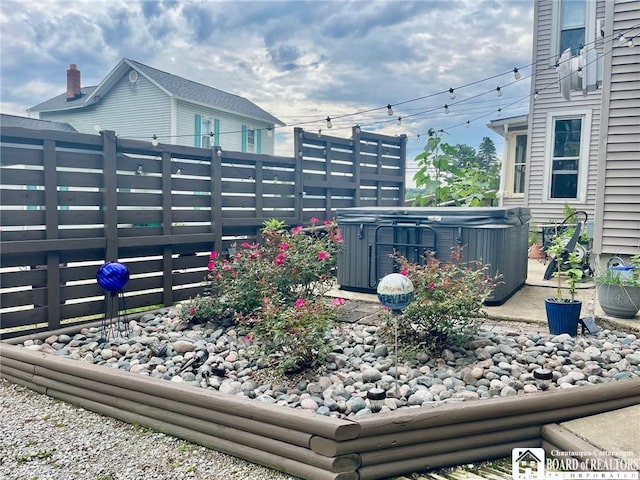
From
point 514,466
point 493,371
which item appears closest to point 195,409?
point 514,466

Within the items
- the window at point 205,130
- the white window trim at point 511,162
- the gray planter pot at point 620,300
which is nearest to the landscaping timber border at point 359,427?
the gray planter pot at point 620,300

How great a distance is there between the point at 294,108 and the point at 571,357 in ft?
23.4

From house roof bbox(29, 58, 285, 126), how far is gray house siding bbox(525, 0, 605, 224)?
7857mm

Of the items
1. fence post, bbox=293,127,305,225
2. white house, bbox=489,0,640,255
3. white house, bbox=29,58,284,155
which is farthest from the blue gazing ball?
white house, bbox=29,58,284,155

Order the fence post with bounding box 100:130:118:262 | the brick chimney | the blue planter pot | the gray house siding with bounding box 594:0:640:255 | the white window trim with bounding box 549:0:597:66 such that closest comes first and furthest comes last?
the blue planter pot < the fence post with bounding box 100:130:118:262 < the gray house siding with bounding box 594:0:640:255 < the white window trim with bounding box 549:0:597:66 < the brick chimney

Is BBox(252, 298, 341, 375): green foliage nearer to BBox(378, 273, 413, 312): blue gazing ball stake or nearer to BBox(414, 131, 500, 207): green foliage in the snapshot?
BBox(378, 273, 413, 312): blue gazing ball stake

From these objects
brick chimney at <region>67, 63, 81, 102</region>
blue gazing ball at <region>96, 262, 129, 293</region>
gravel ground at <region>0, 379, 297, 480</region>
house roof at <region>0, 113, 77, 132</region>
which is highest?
brick chimney at <region>67, 63, 81, 102</region>

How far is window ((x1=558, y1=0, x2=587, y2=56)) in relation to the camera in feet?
24.4

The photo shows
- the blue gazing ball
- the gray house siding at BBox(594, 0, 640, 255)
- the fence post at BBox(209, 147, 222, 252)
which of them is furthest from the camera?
the fence post at BBox(209, 147, 222, 252)

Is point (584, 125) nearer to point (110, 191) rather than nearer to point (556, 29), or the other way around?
point (556, 29)

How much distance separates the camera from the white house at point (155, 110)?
11.7 m

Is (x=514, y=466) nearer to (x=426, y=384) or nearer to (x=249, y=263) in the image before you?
(x=426, y=384)

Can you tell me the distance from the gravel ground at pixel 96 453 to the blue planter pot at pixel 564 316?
221 cm

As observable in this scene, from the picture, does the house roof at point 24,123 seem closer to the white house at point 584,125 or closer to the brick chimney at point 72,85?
the brick chimney at point 72,85
